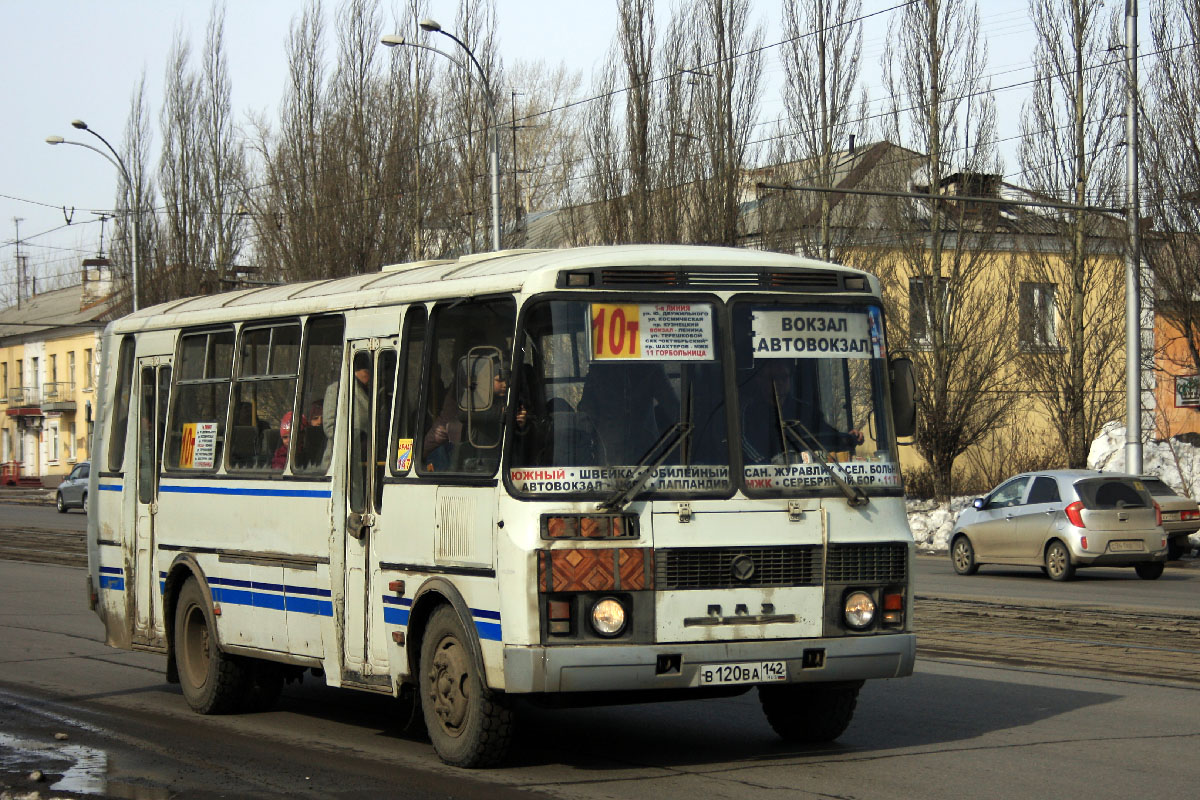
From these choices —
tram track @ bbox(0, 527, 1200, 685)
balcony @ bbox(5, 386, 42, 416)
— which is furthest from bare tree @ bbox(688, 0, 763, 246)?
balcony @ bbox(5, 386, 42, 416)

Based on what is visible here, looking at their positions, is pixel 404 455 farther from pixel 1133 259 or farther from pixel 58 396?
pixel 58 396

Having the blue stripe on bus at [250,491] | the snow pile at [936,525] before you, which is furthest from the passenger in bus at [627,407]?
the snow pile at [936,525]

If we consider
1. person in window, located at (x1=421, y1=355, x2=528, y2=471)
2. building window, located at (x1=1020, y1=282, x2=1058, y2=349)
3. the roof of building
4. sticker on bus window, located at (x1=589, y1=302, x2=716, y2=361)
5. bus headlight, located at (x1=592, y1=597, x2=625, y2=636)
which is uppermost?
the roof of building

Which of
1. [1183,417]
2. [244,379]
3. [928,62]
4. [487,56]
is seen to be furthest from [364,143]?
[244,379]

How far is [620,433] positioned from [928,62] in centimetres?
3064

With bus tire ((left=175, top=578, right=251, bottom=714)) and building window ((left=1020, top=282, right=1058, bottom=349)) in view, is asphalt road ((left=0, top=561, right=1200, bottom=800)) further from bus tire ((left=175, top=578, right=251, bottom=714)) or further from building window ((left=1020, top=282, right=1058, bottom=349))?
building window ((left=1020, top=282, right=1058, bottom=349))

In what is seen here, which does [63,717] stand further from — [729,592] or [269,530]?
[729,592]

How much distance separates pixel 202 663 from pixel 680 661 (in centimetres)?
459

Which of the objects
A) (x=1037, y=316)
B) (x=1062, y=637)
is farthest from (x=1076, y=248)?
(x=1062, y=637)

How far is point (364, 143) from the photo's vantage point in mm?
46094

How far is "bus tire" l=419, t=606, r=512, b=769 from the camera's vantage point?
819 cm

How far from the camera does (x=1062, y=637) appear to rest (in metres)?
14.5

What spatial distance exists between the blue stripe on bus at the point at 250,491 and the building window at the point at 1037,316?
89.8ft

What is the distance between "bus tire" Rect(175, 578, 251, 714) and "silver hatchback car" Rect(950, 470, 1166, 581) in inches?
585
